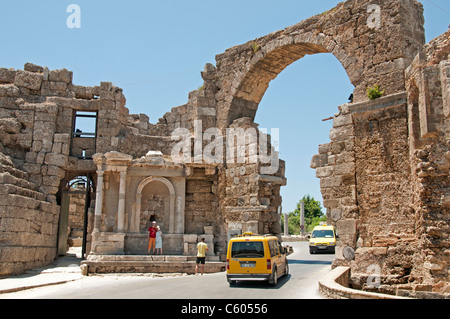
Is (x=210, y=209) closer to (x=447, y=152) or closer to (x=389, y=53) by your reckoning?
(x=389, y=53)

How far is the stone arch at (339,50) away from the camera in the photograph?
12469mm

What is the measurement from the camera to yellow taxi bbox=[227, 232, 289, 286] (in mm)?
11164

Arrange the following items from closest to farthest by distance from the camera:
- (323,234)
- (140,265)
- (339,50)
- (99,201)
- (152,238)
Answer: (339,50)
(140,265)
(152,238)
(99,201)
(323,234)

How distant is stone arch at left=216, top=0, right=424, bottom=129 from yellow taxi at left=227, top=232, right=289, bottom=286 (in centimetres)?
508

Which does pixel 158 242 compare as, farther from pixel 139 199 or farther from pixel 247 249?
pixel 247 249

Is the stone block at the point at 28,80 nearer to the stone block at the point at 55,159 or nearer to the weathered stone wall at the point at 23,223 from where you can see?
the stone block at the point at 55,159

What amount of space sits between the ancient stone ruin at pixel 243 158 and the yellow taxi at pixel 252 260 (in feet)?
6.85

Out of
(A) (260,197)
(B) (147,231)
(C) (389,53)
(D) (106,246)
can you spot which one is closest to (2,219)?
(D) (106,246)

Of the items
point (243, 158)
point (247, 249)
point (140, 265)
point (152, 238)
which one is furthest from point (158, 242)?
point (247, 249)

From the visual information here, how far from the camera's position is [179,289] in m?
11.1

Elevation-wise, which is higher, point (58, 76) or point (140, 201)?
point (58, 76)

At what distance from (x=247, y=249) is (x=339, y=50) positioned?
701cm

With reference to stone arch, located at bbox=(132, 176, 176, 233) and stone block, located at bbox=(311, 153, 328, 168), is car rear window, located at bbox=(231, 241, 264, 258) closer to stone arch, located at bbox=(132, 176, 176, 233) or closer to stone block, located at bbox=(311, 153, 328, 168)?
stone block, located at bbox=(311, 153, 328, 168)

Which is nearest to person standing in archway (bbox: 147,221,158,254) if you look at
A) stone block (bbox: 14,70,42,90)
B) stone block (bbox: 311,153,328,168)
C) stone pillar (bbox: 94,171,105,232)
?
stone pillar (bbox: 94,171,105,232)
